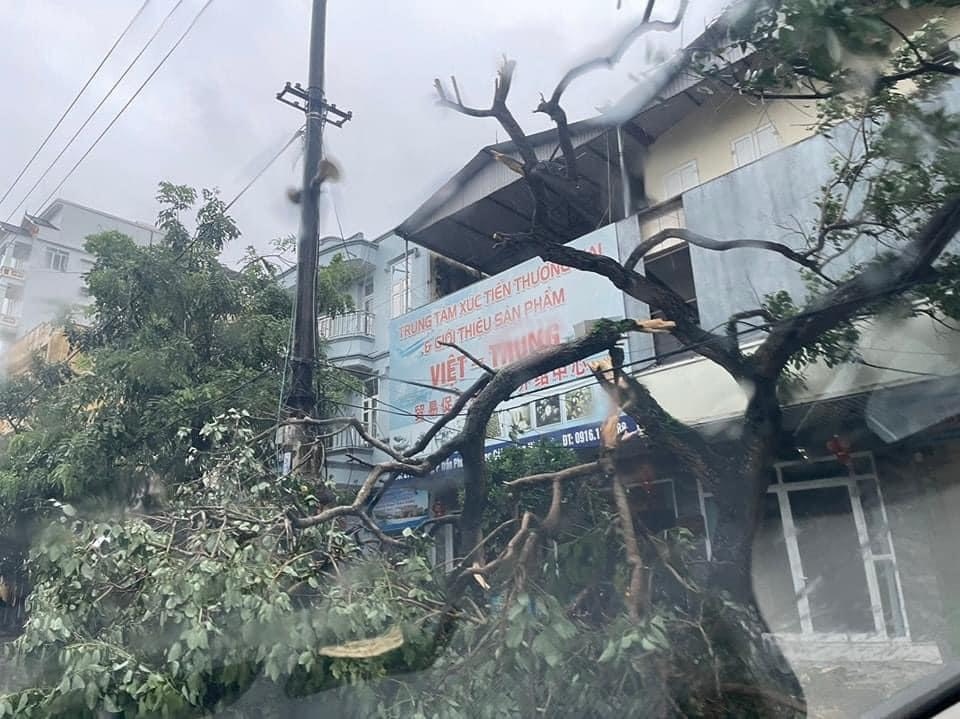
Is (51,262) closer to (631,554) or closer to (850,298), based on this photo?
(631,554)

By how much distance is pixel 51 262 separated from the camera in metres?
13.2

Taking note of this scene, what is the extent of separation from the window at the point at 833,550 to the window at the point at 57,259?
10.6 meters

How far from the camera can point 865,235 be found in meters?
5.77

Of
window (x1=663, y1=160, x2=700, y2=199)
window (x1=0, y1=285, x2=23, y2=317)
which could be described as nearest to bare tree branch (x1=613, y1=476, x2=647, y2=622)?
window (x1=663, y1=160, x2=700, y2=199)

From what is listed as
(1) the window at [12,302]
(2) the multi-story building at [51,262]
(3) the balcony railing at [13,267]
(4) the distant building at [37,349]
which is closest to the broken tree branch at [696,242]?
(2) the multi-story building at [51,262]

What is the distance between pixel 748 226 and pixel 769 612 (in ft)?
13.7

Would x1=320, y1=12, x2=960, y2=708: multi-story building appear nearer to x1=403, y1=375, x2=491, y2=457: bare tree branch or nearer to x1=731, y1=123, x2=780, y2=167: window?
x1=731, y1=123, x2=780, y2=167: window

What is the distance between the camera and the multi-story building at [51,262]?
10234 mm

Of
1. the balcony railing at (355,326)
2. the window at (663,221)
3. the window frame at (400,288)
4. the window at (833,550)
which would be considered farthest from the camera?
the balcony railing at (355,326)

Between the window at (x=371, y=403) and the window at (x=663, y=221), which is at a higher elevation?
the window at (x=663, y=221)

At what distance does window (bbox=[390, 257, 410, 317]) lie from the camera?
45.2 feet

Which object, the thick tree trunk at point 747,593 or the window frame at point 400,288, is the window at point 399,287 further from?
the thick tree trunk at point 747,593

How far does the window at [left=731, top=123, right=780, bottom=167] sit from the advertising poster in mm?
1842

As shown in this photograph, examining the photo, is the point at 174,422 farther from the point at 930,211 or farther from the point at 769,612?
the point at 930,211
